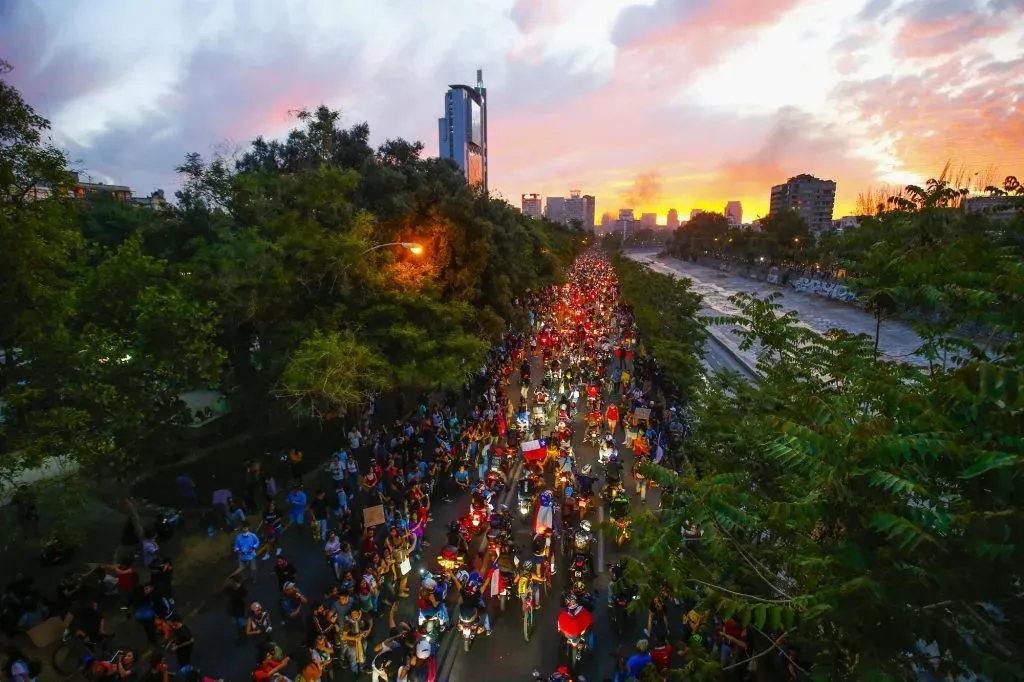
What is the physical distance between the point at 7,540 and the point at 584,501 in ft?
43.3

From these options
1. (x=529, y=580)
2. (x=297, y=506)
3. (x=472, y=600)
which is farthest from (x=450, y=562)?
(x=297, y=506)

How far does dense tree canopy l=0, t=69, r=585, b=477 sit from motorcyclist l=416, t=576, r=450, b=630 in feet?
24.4

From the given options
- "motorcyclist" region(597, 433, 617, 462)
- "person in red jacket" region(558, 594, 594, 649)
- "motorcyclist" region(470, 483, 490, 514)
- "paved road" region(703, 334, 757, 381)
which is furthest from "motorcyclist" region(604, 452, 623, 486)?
"paved road" region(703, 334, 757, 381)

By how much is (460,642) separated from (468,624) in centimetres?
66

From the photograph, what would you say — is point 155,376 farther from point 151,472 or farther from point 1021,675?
point 1021,675

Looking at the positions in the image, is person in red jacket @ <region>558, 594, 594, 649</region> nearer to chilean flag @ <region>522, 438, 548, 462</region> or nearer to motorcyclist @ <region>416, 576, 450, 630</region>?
motorcyclist @ <region>416, 576, 450, 630</region>

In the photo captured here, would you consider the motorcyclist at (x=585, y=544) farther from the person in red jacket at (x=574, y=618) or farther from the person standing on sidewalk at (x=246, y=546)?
the person standing on sidewalk at (x=246, y=546)

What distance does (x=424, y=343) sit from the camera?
67.5 ft

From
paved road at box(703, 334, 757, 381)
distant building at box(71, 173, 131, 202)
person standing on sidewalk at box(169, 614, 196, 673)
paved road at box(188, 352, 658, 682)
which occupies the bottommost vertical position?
paved road at box(188, 352, 658, 682)

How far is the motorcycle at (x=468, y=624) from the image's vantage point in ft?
36.3

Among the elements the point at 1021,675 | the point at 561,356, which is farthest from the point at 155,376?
the point at 561,356

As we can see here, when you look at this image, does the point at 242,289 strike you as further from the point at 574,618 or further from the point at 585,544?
the point at 574,618

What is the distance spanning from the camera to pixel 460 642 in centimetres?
1135

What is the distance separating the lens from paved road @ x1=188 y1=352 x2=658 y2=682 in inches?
416
